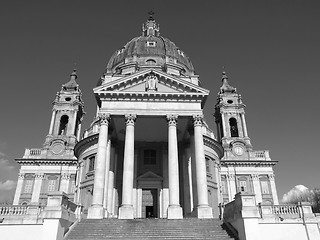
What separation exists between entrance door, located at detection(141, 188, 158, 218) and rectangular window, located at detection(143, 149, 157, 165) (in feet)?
9.27

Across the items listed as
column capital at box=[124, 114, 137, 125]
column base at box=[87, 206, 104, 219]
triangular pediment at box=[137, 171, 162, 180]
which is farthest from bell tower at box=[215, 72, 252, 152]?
column base at box=[87, 206, 104, 219]

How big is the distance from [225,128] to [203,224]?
32469 millimetres

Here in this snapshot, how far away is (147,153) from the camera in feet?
94.2

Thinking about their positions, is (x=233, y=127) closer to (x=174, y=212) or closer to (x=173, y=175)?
(x=173, y=175)

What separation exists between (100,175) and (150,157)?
334 inches

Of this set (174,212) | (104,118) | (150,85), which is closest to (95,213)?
(174,212)

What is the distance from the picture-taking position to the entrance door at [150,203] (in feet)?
85.9

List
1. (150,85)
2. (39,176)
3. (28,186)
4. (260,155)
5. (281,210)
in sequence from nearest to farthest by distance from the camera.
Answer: (281,210), (150,85), (28,186), (39,176), (260,155)

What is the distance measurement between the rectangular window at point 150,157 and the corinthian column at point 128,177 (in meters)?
6.89

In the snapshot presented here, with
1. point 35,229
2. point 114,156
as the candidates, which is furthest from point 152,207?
point 35,229

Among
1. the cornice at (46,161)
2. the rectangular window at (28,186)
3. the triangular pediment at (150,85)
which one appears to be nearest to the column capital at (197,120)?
the triangular pediment at (150,85)

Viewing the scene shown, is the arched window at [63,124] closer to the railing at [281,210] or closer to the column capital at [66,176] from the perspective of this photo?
the column capital at [66,176]

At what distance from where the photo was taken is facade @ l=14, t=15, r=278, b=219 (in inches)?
850

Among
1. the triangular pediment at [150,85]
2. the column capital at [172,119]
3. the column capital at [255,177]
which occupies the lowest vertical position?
the column capital at [172,119]
